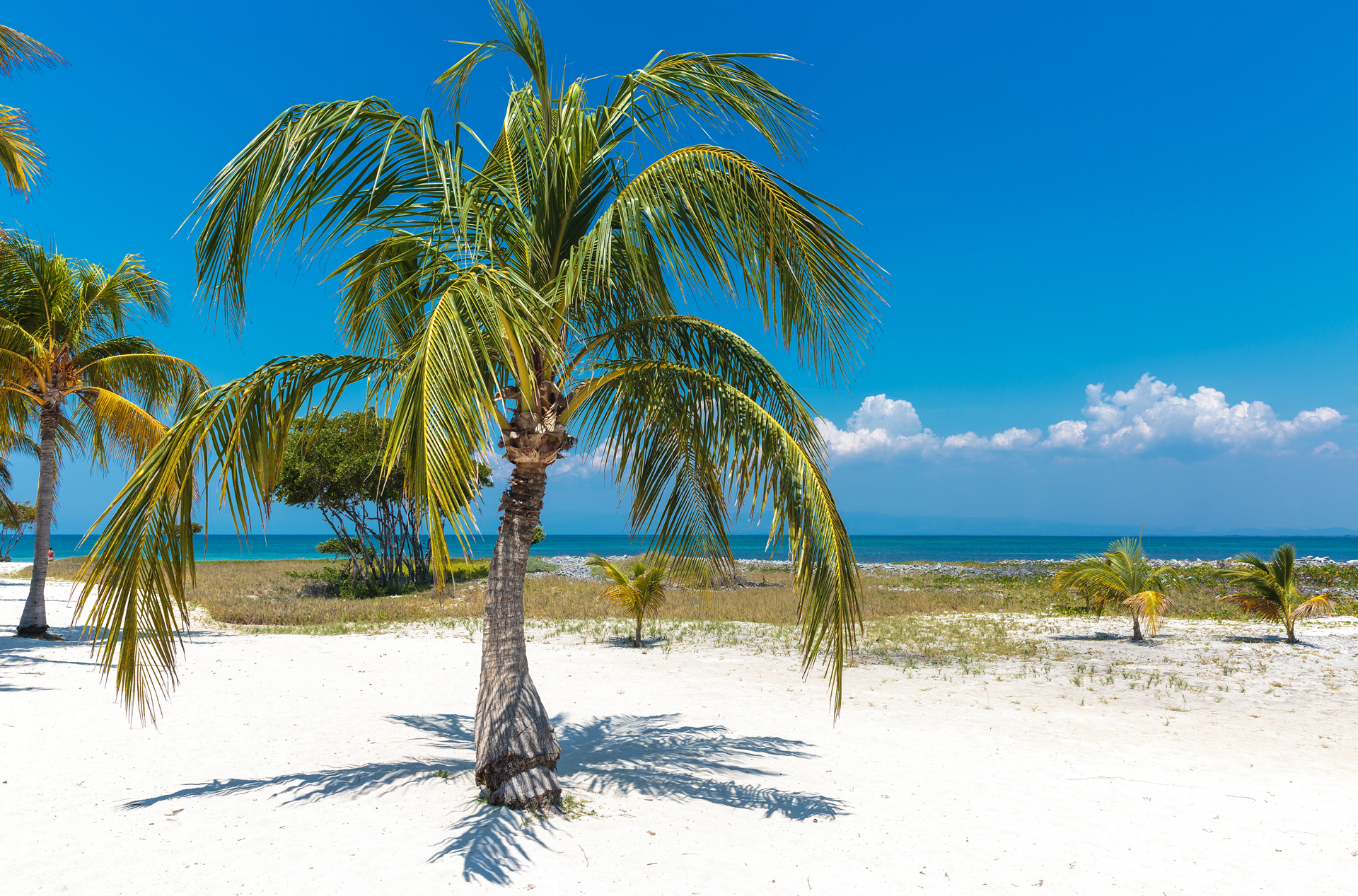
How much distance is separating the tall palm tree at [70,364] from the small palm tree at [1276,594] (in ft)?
65.0

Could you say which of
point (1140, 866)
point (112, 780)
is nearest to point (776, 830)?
point (1140, 866)

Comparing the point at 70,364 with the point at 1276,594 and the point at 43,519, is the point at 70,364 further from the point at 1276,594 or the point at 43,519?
the point at 1276,594

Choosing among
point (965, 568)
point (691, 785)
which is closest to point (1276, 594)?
point (691, 785)

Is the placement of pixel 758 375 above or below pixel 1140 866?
above

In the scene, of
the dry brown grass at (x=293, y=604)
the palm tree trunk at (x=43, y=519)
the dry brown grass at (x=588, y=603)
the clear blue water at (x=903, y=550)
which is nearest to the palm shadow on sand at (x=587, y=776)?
the dry brown grass at (x=293, y=604)

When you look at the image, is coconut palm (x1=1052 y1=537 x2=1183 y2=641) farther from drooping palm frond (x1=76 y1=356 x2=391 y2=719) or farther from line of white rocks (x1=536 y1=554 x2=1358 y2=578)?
line of white rocks (x1=536 y1=554 x2=1358 y2=578)

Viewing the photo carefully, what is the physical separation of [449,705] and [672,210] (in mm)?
6502

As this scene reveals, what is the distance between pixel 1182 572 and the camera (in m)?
33.6

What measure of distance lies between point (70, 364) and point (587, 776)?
1159 centimetres

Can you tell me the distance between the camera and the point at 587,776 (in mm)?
6078

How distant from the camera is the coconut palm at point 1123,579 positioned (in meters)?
14.6

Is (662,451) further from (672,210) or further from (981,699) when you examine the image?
(981,699)

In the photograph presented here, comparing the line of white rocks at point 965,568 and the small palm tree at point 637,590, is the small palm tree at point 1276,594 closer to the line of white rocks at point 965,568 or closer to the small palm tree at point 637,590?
the small palm tree at point 637,590

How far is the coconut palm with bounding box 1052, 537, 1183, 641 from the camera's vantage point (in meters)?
14.6
